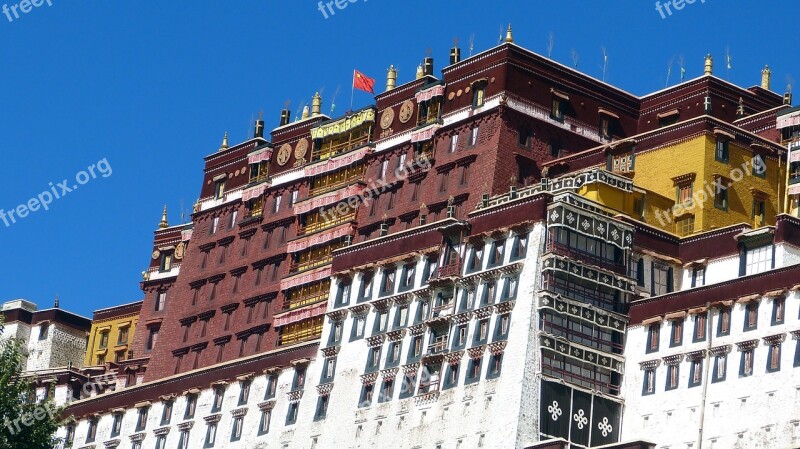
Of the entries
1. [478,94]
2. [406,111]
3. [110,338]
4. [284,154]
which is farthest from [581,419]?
[110,338]

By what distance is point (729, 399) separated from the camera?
118125 millimetres

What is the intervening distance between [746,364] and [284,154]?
189 feet

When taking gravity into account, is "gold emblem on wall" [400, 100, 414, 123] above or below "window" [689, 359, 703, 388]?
above

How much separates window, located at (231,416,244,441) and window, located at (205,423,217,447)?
2.12 meters

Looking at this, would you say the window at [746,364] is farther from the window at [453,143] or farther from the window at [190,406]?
the window at [190,406]

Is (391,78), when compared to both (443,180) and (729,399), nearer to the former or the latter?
(443,180)

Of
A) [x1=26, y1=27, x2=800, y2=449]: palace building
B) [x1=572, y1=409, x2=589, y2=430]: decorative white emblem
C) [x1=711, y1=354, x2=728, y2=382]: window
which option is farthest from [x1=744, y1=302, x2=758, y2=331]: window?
[x1=572, y1=409, x2=589, y2=430]: decorative white emblem

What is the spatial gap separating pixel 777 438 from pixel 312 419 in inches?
1514

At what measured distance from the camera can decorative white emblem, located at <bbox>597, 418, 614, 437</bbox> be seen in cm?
12469

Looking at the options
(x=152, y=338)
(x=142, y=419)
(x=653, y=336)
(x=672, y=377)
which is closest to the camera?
(x=672, y=377)

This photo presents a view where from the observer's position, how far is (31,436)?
13000 centimetres

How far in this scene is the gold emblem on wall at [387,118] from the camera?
15525 cm

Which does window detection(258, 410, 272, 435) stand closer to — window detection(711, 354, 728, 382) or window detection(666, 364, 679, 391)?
window detection(666, 364, 679, 391)

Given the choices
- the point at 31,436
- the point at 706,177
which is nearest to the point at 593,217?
the point at 706,177
